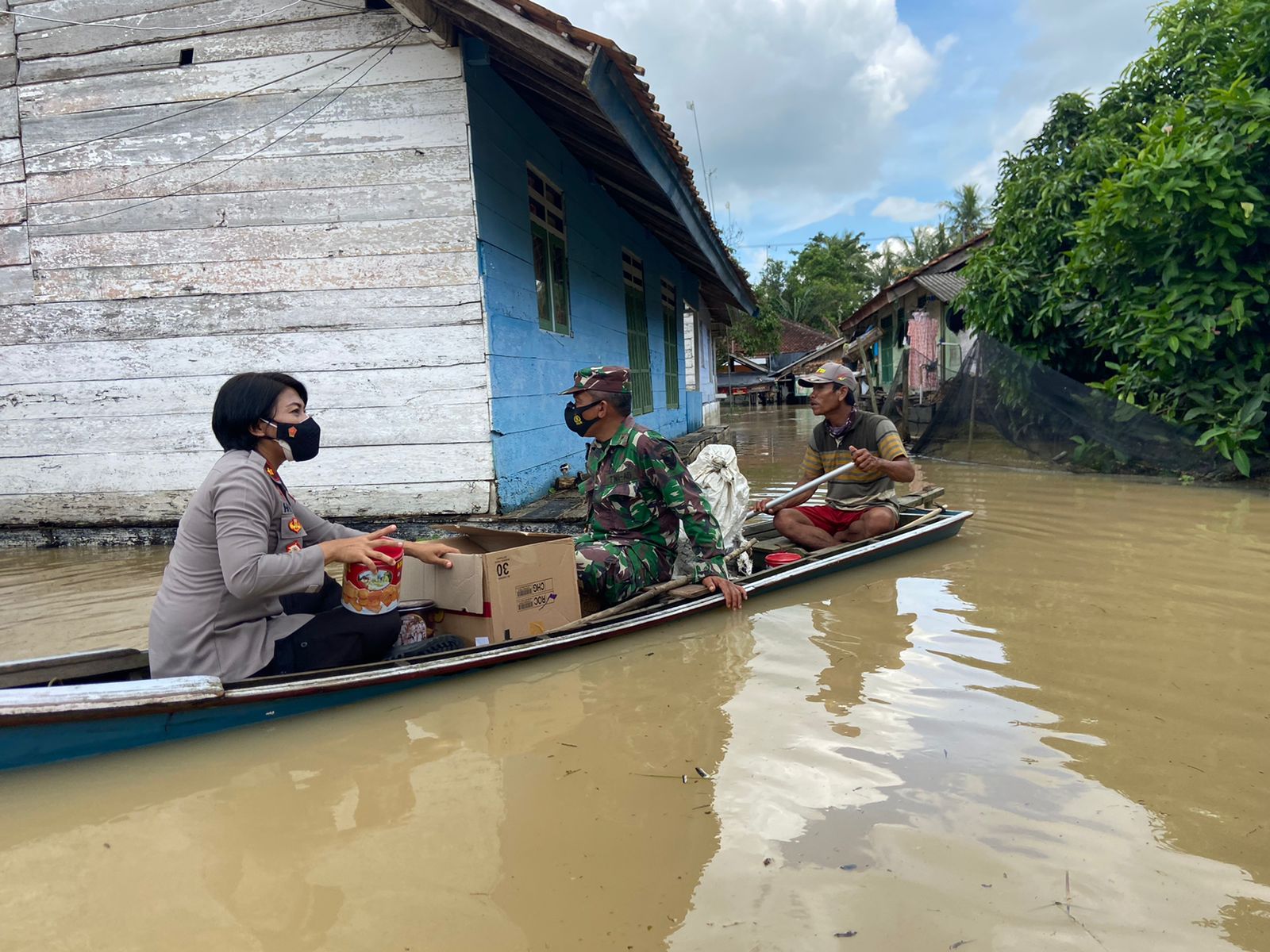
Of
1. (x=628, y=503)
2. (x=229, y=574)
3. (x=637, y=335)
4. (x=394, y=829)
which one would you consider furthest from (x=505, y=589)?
(x=637, y=335)

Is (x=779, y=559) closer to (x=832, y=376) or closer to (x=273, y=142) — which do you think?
(x=832, y=376)

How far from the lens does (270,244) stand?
641 cm

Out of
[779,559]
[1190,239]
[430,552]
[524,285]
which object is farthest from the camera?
[1190,239]

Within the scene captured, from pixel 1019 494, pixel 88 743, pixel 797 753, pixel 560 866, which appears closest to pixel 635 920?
pixel 560 866

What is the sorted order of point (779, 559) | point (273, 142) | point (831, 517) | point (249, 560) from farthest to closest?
point (273, 142) → point (831, 517) → point (779, 559) → point (249, 560)

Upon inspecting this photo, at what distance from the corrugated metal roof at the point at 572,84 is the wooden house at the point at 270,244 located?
0.22 ft

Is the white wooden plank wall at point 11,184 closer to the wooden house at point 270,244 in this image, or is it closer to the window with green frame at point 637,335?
the wooden house at point 270,244

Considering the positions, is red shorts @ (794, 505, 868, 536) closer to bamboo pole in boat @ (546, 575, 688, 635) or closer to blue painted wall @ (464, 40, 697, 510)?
bamboo pole in boat @ (546, 575, 688, 635)

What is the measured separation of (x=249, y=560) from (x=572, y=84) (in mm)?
4306

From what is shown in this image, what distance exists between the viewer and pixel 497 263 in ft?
21.2

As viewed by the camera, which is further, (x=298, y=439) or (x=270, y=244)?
(x=270, y=244)

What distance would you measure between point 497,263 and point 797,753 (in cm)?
480

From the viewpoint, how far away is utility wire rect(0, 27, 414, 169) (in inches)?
243

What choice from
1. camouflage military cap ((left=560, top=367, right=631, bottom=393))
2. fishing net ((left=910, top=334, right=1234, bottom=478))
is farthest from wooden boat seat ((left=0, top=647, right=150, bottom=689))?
fishing net ((left=910, top=334, right=1234, bottom=478))
